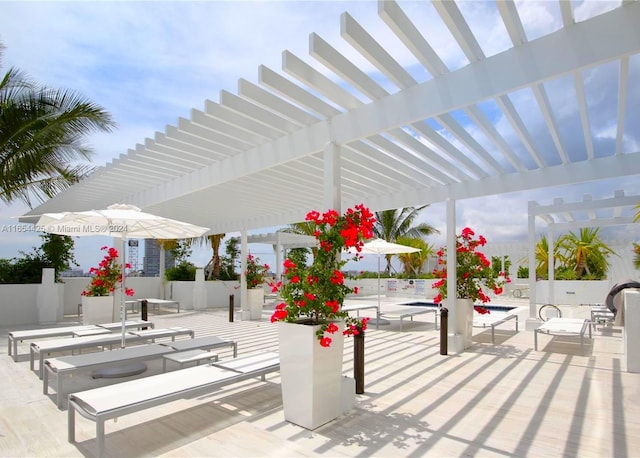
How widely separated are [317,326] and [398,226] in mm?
21259

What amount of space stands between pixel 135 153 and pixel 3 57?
6258 mm

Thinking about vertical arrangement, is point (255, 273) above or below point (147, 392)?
above

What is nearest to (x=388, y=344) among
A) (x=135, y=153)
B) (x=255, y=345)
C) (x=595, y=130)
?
(x=255, y=345)

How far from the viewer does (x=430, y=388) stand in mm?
5004

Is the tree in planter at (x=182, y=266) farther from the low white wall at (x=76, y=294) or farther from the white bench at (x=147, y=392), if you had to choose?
the white bench at (x=147, y=392)

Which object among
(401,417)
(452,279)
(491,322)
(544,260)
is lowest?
(401,417)

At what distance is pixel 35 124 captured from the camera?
9.52 metres

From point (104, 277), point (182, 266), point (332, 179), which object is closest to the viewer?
point (332, 179)

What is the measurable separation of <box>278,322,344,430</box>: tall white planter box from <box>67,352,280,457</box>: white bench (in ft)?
2.21

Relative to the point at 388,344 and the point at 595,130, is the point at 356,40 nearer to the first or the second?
the point at 595,130

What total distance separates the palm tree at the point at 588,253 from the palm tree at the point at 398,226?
7.53 m

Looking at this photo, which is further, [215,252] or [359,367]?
[215,252]

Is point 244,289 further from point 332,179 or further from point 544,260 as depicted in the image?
point 544,260

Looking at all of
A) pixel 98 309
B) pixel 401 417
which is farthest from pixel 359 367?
pixel 98 309
